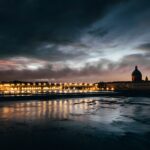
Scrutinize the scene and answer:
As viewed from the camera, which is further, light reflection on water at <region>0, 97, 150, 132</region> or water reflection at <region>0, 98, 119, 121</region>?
water reflection at <region>0, 98, 119, 121</region>

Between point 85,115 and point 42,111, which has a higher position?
point 42,111

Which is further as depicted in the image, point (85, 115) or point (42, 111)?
point (42, 111)

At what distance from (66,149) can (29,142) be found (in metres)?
3.89

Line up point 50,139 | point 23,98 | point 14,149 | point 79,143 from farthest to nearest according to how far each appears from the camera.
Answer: point 23,98 → point 50,139 → point 79,143 → point 14,149

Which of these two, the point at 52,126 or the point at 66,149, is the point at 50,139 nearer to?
the point at 66,149

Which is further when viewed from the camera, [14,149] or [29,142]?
[29,142]

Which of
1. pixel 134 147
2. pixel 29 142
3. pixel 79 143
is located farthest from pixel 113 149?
Answer: pixel 29 142

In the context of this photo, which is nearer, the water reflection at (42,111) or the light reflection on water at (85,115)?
the light reflection on water at (85,115)

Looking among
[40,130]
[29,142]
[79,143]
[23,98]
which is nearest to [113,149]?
[79,143]

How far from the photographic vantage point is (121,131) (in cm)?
2662

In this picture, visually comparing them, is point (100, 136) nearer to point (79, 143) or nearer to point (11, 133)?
point (79, 143)

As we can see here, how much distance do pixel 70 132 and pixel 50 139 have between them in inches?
157

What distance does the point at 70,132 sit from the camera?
26.1 meters

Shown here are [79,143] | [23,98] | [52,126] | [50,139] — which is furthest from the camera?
[23,98]
